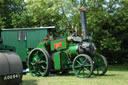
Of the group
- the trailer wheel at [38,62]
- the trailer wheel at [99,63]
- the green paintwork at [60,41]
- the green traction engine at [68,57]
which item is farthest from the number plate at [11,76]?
the trailer wheel at [99,63]

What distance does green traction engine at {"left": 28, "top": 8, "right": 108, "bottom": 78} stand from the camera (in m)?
8.49

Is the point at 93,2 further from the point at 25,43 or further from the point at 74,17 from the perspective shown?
the point at 25,43

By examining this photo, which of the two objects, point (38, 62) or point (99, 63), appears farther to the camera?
point (38, 62)

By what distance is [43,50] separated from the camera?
31.3 ft

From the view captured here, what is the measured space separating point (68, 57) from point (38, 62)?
4.30 ft

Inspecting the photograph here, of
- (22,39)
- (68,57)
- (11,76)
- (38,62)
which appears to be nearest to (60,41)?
(68,57)

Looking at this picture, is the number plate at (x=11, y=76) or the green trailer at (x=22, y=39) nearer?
the number plate at (x=11, y=76)

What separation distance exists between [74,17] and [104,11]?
2.60 meters

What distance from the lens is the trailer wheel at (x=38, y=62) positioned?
31.0 ft

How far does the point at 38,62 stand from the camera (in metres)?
9.59

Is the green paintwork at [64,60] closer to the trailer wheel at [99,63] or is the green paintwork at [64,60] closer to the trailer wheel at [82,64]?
the trailer wheel at [82,64]

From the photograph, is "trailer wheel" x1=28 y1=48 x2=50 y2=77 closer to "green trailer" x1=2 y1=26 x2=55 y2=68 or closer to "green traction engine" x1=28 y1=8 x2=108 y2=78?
"green traction engine" x1=28 y1=8 x2=108 y2=78

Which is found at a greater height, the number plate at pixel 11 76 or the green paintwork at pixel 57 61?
the number plate at pixel 11 76

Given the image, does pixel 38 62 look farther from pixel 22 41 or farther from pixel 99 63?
pixel 22 41
